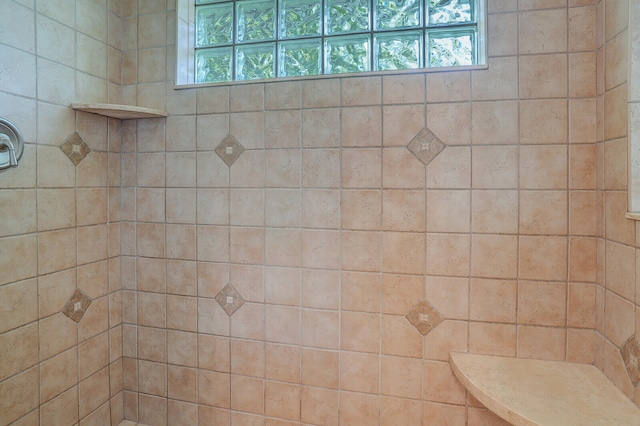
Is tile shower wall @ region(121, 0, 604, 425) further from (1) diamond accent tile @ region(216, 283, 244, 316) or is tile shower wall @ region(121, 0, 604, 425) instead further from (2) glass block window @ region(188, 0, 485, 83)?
(2) glass block window @ region(188, 0, 485, 83)

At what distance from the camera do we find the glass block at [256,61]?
5.29ft

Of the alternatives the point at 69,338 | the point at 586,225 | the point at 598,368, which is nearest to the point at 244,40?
the point at 69,338

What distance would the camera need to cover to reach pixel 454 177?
1328 mm

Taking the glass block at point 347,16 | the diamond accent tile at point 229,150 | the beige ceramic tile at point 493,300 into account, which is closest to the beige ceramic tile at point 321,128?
the diamond accent tile at point 229,150

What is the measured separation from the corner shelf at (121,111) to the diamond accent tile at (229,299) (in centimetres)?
83

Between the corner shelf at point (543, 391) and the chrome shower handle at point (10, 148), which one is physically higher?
the chrome shower handle at point (10, 148)

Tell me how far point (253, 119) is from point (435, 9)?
90 centimetres

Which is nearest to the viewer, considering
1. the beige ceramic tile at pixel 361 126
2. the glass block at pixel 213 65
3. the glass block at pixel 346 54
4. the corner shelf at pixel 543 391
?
the corner shelf at pixel 543 391

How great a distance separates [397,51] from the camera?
1.49m

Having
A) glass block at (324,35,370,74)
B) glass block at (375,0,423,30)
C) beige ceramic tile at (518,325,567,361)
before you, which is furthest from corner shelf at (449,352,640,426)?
glass block at (375,0,423,30)

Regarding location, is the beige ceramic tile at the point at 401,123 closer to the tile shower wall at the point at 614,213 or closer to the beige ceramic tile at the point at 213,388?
the tile shower wall at the point at 614,213

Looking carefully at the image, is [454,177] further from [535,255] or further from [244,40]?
[244,40]

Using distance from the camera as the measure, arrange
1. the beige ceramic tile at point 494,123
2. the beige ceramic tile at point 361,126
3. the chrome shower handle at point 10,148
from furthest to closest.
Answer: the beige ceramic tile at point 361,126 → the beige ceramic tile at point 494,123 → the chrome shower handle at point 10,148

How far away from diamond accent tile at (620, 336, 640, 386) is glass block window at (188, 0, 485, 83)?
1.08m
